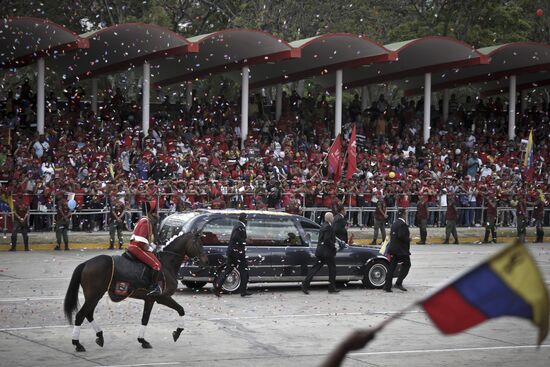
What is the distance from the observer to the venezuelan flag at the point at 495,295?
5.24 m

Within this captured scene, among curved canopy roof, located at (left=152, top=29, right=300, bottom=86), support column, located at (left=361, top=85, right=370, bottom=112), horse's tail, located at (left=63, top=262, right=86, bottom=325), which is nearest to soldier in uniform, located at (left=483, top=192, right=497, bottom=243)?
curved canopy roof, located at (left=152, top=29, right=300, bottom=86)

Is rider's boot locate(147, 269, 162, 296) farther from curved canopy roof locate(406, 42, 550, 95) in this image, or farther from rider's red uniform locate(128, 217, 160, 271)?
curved canopy roof locate(406, 42, 550, 95)

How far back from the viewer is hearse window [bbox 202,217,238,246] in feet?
69.2

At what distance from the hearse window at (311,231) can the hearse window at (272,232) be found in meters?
0.25

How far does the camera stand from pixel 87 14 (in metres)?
51.1

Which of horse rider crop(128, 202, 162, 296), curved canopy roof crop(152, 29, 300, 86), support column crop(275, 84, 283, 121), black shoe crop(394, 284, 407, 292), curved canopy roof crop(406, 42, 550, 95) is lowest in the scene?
black shoe crop(394, 284, 407, 292)

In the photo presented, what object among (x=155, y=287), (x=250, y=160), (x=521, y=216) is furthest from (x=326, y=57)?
(x=155, y=287)

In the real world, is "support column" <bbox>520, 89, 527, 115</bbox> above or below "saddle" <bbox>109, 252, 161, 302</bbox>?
above

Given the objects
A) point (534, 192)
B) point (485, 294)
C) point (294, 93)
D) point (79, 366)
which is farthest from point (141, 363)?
point (294, 93)

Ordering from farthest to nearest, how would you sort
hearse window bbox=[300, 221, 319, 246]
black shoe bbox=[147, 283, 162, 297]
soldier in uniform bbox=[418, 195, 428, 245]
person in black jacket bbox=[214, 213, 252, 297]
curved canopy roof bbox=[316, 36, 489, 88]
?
curved canopy roof bbox=[316, 36, 489, 88]
soldier in uniform bbox=[418, 195, 428, 245]
hearse window bbox=[300, 221, 319, 246]
person in black jacket bbox=[214, 213, 252, 297]
black shoe bbox=[147, 283, 162, 297]

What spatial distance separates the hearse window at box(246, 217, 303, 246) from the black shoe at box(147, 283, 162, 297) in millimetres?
6107

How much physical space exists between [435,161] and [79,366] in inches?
1058

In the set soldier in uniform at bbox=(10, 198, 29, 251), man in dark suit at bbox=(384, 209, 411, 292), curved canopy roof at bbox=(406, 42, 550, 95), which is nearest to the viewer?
man in dark suit at bbox=(384, 209, 411, 292)

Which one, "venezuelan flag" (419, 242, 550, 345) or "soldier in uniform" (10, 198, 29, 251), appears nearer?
"venezuelan flag" (419, 242, 550, 345)
